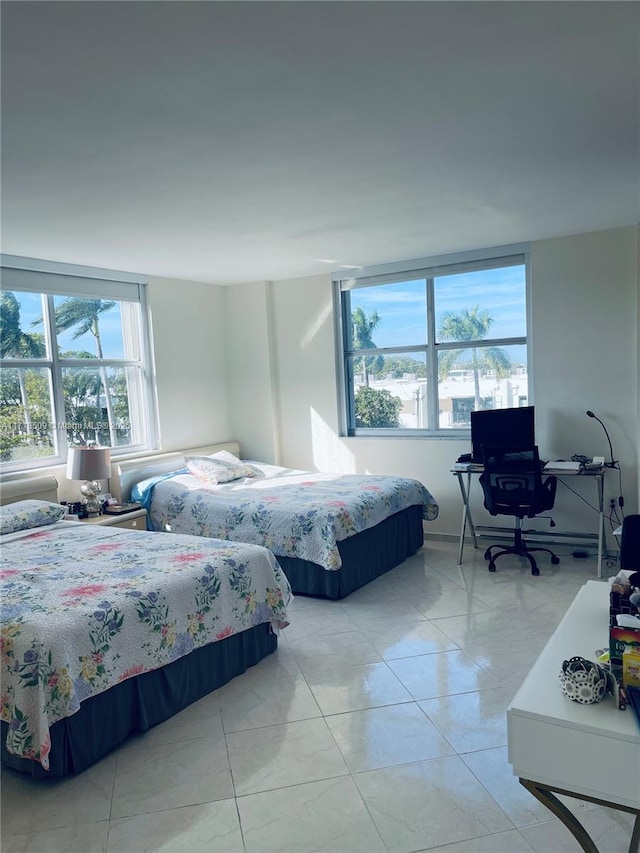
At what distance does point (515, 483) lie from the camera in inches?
181

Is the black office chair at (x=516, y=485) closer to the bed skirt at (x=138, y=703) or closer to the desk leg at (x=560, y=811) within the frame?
the bed skirt at (x=138, y=703)

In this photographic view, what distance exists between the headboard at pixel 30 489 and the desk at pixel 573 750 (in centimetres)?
364

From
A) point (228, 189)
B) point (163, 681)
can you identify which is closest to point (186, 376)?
point (228, 189)

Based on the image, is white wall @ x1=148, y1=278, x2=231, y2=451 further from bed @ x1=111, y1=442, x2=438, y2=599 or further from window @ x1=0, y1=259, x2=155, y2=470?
bed @ x1=111, y1=442, x2=438, y2=599

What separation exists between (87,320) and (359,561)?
2.97 m

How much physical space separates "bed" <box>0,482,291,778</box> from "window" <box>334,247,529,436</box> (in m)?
2.78

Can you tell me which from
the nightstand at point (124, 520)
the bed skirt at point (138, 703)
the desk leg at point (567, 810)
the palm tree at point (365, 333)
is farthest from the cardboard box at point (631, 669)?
the palm tree at point (365, 333)

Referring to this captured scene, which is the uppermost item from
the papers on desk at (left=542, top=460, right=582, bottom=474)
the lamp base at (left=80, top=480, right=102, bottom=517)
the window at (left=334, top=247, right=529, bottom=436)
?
the window at (left=334, top=247, right=529, bottom=436)

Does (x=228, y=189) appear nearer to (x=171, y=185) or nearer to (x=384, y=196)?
(x=171, y=185)

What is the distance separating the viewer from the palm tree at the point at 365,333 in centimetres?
599

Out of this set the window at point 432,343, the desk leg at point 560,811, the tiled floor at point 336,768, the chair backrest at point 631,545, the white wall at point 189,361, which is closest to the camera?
the desk leg at point 560,811

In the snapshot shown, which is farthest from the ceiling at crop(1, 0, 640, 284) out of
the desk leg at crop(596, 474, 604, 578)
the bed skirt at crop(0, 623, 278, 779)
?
the bed skirt at crop(0, 623, 278, 779)

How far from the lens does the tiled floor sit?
6.77 ft

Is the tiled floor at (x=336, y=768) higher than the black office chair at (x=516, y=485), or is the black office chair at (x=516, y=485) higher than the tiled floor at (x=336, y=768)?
the black office chair at (x=516, y=485)
